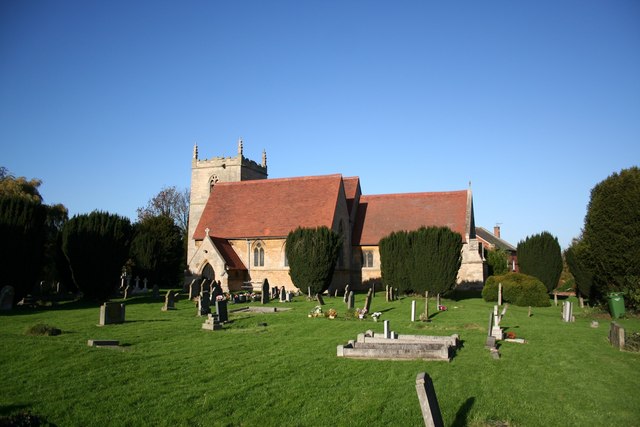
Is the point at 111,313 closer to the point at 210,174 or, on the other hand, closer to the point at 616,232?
the point at 616,232

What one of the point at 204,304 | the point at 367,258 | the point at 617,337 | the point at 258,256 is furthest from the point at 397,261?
the point at 617,337

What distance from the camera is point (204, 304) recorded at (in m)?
20.6

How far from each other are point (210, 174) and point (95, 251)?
2461 centimetres

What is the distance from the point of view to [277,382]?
9359 mm

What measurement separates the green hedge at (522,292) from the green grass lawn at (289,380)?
1183cm

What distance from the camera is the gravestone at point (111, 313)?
1675cm

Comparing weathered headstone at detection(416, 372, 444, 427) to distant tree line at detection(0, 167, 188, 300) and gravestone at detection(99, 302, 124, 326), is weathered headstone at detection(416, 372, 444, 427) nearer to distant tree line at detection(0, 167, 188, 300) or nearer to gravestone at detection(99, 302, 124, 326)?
gravestone at detection(99, 302, 124, 326)

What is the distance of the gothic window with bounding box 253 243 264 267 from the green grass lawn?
2123 cm

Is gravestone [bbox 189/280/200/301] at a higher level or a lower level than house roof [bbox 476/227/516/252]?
lower

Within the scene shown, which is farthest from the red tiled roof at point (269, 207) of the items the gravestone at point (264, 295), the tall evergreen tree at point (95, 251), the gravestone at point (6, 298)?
the gravestone at point (6, 298)

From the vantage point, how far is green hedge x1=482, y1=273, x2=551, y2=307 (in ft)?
90.1

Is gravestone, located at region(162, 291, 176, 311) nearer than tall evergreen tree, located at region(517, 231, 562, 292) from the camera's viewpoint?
Yes

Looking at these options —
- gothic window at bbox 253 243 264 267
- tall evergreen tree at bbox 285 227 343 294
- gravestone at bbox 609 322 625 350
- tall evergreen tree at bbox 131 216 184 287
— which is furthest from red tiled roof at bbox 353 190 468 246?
gravestone at bbox 609 322 625 350

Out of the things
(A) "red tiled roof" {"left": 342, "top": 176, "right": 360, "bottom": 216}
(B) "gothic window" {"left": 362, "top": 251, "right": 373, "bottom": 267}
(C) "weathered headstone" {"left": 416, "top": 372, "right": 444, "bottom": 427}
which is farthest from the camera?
(A) "red tiled roof" {"left": 342, "top": 176, "right": 360, "bottom": 216}
